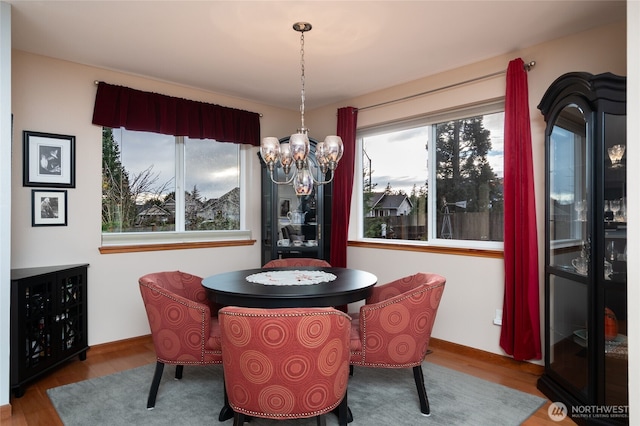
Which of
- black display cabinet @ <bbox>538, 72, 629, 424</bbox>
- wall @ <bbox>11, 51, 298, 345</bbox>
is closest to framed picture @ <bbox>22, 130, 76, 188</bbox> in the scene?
wall @ <bbox>11, 51, 298, 345</bbox>

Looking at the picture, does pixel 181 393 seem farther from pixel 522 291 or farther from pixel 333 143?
pixel 522 291

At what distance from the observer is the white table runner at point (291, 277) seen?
7.97ft

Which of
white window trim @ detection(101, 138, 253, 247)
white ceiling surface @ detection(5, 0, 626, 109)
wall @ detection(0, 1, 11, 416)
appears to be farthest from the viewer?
white window trim @ detection(101, 138, 253, 247)

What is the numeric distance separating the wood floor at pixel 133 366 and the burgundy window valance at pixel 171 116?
2011 millimetres

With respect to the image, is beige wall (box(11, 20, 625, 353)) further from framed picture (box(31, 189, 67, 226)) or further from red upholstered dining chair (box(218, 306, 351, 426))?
red upholstered dining chair (box(218, 306, 351, 426))

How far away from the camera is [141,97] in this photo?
3598 millimetres

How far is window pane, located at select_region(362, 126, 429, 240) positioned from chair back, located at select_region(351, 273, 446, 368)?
1.66 m

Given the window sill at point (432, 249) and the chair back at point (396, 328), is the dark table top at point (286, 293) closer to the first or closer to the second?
the chair back at point (396, 328)

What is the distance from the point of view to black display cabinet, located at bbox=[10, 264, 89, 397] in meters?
2.53

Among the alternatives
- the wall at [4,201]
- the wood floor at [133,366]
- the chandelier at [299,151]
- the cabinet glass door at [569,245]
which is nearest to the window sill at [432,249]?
the cabinet glass door at [569,245]

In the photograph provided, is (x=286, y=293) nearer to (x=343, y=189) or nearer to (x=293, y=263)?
(x=293, y=263)

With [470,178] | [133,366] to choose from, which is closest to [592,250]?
[470,178]

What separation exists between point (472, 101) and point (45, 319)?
3.78 meters

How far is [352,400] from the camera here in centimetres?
249
